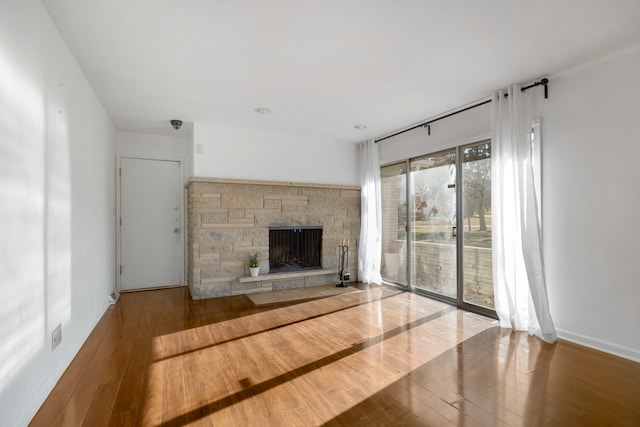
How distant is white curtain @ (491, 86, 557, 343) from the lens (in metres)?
3.00

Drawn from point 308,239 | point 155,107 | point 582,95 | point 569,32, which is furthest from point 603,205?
point 155,107

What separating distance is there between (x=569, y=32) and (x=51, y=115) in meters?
3.69

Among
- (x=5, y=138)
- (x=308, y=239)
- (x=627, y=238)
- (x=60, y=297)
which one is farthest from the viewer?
(x=308, y=239)

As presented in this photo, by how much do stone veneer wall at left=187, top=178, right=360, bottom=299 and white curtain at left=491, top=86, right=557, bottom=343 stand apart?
104 inches

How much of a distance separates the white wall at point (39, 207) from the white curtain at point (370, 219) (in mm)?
3775

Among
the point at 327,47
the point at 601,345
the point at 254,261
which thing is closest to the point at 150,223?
the point at 254,261

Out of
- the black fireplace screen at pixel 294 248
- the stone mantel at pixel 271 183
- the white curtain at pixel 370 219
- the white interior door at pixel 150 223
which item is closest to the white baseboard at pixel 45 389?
the white interior door at pixel 150 223

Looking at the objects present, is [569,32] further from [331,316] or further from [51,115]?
[51,115]

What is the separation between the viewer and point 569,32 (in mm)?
2291

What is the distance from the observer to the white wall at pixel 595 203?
8.35 ft

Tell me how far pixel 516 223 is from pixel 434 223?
1.24 m

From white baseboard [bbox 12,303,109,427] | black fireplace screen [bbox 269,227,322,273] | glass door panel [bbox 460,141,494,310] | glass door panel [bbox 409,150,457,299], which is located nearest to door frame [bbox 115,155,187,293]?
black fireplace screen [bbox 269,227,322,273]

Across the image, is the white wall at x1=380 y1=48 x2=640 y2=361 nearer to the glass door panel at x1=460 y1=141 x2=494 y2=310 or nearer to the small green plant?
the glass door panel at x1=460 y1=141 x2=494 y2=310

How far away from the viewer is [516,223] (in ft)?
10.6
